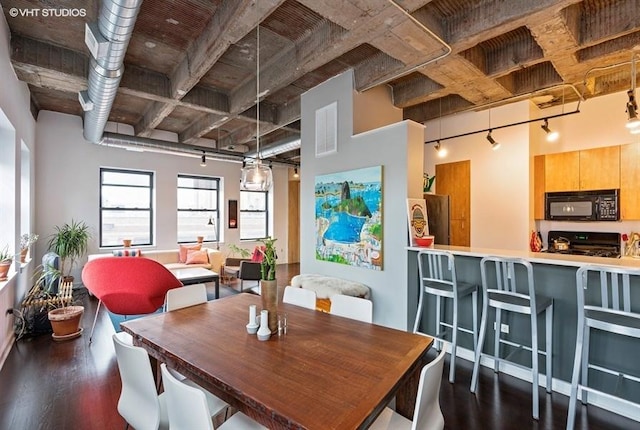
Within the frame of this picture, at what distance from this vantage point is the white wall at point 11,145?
3.02 meters

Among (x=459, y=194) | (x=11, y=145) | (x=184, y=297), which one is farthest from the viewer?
(x=459, y=194)

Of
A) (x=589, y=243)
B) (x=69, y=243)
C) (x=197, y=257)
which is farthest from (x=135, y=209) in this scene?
(x=589, y=243)

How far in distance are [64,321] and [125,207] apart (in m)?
3.70

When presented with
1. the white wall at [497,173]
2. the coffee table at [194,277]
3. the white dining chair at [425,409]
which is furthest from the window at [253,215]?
the white dining chair at [425,409]

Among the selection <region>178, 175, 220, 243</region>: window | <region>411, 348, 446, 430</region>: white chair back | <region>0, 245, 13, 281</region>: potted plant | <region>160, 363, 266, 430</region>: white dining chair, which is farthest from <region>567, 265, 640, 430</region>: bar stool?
<region>178, 175, 220, 243</region>: window

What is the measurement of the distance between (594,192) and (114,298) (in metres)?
6.46

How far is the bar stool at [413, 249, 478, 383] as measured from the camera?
113 inches

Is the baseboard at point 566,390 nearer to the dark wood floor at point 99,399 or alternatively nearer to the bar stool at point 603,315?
the dark wood floor at point 99,399

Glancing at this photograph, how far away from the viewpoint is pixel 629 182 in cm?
420

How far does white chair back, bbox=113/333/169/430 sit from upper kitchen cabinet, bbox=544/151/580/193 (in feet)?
18.5

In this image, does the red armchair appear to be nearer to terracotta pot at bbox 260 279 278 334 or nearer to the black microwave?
terracotta pot at bbox 260 279 278 334

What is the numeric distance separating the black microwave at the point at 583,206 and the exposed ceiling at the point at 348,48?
1.44m

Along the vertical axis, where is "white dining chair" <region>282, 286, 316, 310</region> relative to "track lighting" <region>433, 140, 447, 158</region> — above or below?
below

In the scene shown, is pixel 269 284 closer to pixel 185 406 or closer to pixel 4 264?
pixel 185 406
